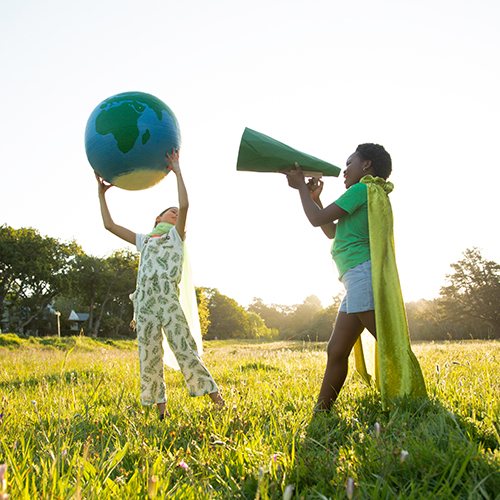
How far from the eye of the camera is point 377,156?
330 cm

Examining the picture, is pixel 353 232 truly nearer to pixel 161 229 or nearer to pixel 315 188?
pixel 315 188

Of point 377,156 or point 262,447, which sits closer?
point 262,447

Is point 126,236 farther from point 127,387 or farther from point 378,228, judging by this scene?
point 378,228

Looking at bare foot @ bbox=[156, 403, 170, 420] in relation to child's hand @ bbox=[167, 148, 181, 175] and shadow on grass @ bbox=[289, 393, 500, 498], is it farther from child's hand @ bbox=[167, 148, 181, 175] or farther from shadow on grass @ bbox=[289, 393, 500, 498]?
child's hand @ bbox=[167, 148, 181, 175]

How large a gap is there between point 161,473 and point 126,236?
279 cm

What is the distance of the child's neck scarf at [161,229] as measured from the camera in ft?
12.2

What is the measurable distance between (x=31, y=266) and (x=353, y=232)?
37.2 m

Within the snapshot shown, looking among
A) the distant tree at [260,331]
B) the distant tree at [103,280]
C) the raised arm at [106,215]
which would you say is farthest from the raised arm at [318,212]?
the distant tree at [260,331]

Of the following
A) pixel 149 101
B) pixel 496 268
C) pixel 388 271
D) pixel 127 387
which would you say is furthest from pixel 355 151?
pixel 496 268

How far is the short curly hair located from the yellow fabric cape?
351 mm

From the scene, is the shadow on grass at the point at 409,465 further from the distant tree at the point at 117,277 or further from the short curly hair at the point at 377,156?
the distant tree at the point at 117,277

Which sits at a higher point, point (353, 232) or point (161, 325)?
point (353, 232)

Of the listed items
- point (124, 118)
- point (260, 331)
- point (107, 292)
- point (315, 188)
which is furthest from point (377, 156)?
point (260, 331)

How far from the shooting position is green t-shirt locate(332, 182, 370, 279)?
119 inches
